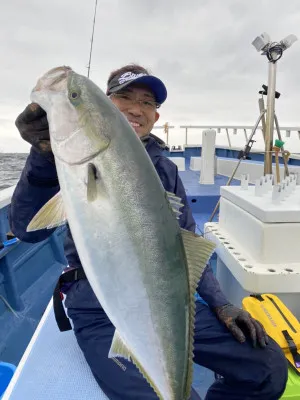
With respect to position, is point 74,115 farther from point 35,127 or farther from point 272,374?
point 272,374

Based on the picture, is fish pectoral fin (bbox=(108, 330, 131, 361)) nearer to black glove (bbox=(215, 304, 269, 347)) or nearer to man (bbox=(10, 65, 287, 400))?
man (bbox=(10, 65, 287, 400))

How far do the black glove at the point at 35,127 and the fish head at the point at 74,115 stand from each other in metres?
0.14

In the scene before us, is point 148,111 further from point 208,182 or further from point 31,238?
point 208,182

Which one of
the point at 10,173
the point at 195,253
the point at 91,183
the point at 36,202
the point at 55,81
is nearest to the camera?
the point at 91,183

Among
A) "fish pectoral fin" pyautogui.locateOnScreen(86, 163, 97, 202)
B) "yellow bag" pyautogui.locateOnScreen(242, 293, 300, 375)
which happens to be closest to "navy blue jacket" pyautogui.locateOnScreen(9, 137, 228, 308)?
"yellow bag" pyautogui.locateOnScreen(242, 293, 300, 375)

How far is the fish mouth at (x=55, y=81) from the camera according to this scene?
50.4 inches

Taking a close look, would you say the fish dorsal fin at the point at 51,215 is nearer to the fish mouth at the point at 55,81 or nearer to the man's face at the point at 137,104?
the fish mouth at the point at 55,81

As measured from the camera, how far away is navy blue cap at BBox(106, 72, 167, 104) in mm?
2123

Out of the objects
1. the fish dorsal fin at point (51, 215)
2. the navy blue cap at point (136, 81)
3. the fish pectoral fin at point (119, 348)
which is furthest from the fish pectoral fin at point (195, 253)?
the navy blue cap at point (136, 81)

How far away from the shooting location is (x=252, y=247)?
253 cm

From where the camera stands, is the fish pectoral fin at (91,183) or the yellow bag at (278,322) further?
the yellow bag at (278,322)

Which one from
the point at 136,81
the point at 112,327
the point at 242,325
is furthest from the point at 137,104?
the point at 242,325

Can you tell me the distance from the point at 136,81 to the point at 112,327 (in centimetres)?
156

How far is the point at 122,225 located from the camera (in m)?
1.19
